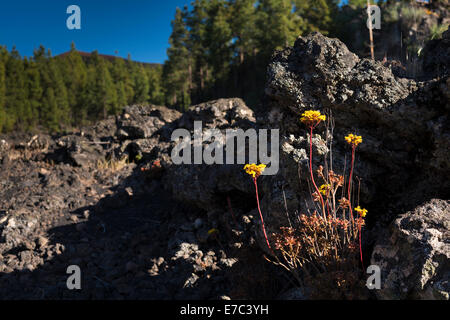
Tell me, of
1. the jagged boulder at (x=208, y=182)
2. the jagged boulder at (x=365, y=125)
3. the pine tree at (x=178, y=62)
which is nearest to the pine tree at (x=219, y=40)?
the pine tree at (x=178, y=62)

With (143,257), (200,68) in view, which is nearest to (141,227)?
(143,257)

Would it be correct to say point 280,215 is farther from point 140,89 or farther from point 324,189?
point 140,89

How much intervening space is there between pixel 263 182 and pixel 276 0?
25.0 metres

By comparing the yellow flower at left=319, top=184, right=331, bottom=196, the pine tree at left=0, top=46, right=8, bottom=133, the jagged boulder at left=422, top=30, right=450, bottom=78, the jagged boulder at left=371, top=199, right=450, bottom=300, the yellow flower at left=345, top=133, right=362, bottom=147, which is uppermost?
the pine tree at left=0, top=46, right=8, bottom=133

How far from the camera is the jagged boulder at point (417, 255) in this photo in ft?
6.13

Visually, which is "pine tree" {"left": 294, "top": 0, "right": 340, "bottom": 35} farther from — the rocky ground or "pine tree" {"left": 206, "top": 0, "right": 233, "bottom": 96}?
the rocky ground

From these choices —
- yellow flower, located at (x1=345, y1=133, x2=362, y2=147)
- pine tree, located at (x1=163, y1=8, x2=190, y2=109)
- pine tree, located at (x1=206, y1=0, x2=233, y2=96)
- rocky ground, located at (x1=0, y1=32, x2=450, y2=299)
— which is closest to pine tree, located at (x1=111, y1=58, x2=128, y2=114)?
pine tree, located at (x1=163, y1=8, x2=190, y2=109)


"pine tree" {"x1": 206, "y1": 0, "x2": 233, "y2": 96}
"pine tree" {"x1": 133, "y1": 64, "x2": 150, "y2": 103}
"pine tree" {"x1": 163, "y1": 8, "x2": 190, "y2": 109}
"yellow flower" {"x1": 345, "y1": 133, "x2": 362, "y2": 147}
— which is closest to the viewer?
"yellow flower" {"x1": 345, "y1": 133, "x2": 362, "y2": 147}

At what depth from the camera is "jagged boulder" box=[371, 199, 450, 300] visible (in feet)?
6.13

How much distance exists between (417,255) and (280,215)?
1.19 m

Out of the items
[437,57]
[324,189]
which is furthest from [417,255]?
[437,57]

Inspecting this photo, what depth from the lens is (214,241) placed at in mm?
3771

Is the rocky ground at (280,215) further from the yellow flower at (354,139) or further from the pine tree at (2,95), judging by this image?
the pine tree at (2,95)
